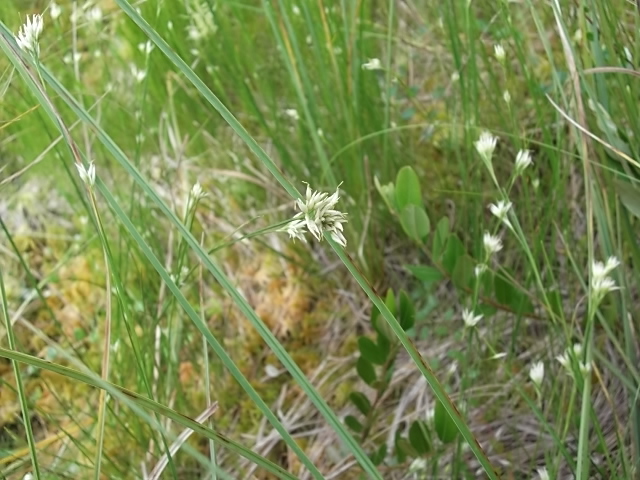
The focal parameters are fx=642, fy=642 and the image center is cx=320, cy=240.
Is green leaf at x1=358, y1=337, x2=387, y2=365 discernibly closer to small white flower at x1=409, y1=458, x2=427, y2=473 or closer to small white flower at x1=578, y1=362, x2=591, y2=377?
small white flower at x1=409, y1=458, x2=427, y2=473

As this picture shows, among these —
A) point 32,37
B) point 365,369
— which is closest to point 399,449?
point 365,369

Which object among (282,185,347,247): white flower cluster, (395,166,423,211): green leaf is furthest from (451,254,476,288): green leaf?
(282,185,347,247): white flower cluster

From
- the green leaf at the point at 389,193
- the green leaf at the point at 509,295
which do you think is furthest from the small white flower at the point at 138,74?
the green leaf at the point at 509,295

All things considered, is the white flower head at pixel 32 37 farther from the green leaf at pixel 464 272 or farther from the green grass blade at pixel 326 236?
the green leaf at pixel 464 272

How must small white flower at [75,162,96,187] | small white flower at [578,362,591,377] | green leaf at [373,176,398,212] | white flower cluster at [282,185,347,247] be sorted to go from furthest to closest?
green leaf at [373,176,398,212] → small white flower at [578,362,591,377] → small white flower at [75,162,96,187] → white flower cluster at [282,185,347,247]

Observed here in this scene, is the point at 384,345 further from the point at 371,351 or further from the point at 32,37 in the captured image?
the point at 32,37

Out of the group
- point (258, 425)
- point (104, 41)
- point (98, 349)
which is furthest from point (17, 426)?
point (104, 41)

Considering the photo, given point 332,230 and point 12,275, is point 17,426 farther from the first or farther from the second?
point 332,230
